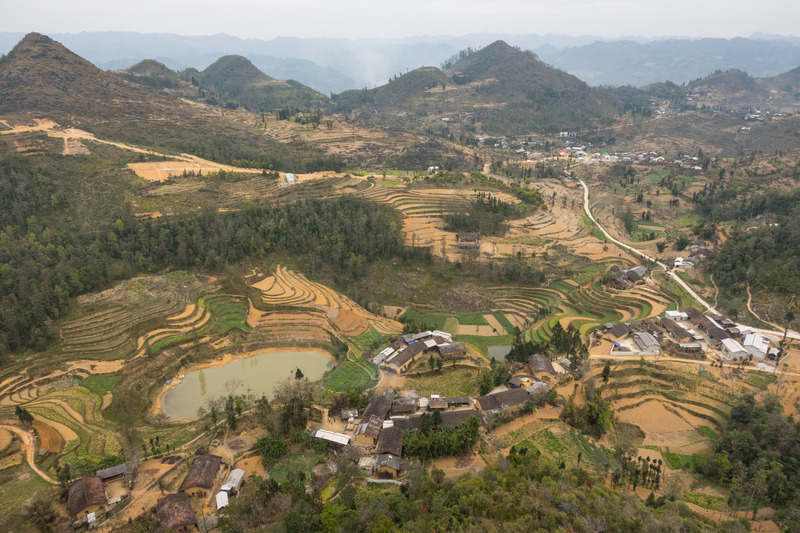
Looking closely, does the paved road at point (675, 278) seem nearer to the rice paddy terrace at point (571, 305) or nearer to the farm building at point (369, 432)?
the rice paddy terrace at point (571, 305)

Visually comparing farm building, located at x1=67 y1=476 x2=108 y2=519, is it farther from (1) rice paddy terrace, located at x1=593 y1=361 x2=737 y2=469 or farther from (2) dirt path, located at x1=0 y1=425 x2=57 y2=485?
(1) rice paddy terrace, located at x1=593 y1=361 x2=737 y2=469

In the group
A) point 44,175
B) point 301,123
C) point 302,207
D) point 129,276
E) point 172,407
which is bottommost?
point 172,407

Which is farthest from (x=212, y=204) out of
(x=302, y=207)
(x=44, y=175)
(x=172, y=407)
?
(x=172, y=407)

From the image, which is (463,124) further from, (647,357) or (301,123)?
(647,357)

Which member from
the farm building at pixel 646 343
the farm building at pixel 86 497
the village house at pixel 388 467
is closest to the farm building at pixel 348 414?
the village house at pixel 388 467

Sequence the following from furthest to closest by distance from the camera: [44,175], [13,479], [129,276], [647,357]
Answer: [44,175] < [129,276] < [647,357] < [13,479]

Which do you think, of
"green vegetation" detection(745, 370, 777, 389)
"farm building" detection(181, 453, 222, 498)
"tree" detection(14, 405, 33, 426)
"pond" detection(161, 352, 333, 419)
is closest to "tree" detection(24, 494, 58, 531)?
"farm building" detection(181, 453, 222, 498)

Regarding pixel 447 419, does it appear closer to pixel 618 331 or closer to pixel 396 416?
pixel 396 416
